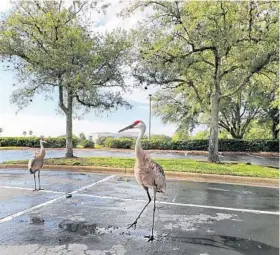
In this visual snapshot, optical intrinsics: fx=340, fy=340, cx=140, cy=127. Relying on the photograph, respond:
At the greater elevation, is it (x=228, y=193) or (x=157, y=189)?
(x=157, y=189)

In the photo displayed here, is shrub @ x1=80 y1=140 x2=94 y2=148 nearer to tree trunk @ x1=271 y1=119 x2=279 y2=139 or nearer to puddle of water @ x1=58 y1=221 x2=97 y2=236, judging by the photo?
tree trunk @ x1=271 y1=119 x2=279 y2=139

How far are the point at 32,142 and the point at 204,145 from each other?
13873 millimetres

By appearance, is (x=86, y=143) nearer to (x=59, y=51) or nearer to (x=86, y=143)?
(x=86, y=143)

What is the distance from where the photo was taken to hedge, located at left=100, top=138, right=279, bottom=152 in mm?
26594

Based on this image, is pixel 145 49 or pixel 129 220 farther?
pixel 145 49

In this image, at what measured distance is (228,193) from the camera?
29.3 ft

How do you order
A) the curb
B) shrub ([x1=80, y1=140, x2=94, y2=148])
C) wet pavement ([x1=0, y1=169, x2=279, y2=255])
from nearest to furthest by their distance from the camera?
1. wet pavement ([x1=0, y1=169, x2=279, y2=255])
2. the curb
3. shrub ([x1=80, y1=140, x2=94, y2=148])

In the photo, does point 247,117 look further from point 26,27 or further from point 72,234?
point 72,234

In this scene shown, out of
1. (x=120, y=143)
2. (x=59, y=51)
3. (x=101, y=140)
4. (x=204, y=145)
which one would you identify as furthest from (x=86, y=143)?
(x=59, y=51)

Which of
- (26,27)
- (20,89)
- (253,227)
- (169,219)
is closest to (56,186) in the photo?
(169,219)

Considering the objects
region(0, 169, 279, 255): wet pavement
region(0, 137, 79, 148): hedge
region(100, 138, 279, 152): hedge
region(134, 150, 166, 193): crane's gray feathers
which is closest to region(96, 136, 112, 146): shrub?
region(100, 138, 279, 152): hedge

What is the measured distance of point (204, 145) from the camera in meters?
27.0

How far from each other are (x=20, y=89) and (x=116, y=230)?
12.0m

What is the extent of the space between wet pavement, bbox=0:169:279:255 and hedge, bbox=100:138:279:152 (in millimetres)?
17513
